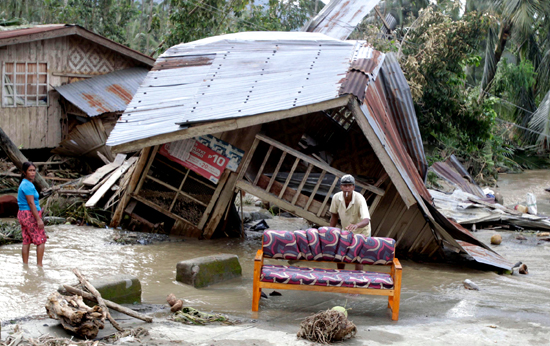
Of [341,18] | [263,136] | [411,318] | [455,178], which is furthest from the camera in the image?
[455,178]

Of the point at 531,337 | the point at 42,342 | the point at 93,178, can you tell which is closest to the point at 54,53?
the point at 93,178

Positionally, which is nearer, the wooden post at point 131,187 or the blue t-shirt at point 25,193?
the blue t-shirt at point 25,193

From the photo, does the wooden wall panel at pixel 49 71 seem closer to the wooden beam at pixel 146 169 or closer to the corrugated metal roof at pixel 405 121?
the wooden beam at pixel 146 169

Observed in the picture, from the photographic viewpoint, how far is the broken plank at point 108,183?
37.9ft

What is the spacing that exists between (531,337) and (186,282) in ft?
13.8

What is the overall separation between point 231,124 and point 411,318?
4.19 m

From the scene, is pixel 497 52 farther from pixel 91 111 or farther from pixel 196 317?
pixel 196 317

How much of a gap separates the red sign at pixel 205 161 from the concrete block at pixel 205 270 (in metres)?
2.53

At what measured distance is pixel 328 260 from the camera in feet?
22.0

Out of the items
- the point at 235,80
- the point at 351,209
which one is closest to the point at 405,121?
the point at 235,80

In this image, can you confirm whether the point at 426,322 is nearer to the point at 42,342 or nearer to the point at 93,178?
the point at 42,342

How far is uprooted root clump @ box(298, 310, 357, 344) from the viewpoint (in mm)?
5043

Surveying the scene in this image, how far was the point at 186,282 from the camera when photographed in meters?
7.34

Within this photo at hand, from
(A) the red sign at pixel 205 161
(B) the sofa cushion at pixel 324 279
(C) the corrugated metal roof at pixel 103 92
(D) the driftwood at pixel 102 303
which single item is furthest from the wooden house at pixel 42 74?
(B) the sofa cushion at pixel 324 279
